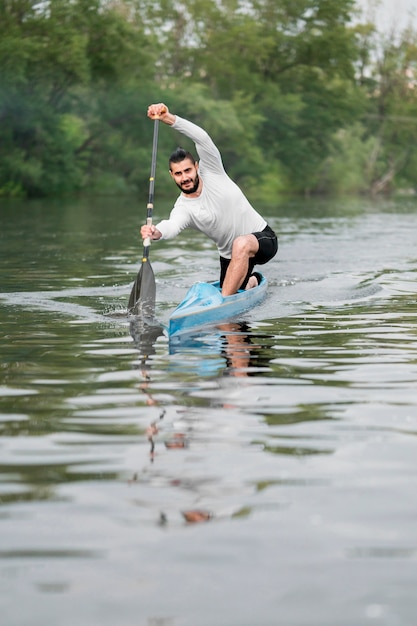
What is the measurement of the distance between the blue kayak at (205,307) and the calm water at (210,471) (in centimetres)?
17

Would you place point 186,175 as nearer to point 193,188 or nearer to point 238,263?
point 193,188

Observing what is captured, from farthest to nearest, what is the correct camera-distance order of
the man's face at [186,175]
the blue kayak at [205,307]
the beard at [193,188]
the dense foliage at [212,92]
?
the dense foliage at [212,92]
the beard at [193,188]
the man's face at [186,175]
the blue kayak at [205,307]

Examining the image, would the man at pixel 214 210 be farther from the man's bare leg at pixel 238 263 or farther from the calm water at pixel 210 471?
the calm water at pixel 210 471

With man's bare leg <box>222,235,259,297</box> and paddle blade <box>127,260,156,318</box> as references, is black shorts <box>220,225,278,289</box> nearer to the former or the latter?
man's bare leg <box>222,235,259,297</box>

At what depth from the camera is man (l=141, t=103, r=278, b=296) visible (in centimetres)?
1052

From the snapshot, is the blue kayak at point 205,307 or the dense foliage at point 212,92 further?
the dense foliage at point 212,92

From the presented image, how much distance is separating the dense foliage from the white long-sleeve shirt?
120 ft

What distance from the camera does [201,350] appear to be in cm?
858

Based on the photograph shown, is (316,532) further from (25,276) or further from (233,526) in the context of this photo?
(25,276)

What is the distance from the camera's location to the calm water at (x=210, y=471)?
3.55 meters

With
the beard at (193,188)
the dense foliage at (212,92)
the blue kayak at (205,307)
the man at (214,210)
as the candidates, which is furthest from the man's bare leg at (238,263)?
the dense foliage at (212,92)

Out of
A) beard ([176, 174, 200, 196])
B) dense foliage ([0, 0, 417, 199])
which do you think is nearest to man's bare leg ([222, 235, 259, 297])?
beard ([176, 174, 200, 196])

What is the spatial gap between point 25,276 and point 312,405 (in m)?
8.90

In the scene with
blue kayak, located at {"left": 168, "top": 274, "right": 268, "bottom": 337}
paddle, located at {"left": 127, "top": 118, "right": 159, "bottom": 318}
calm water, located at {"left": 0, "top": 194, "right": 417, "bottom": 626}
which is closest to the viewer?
calm water, located at {"left": 0, "top": 194, "right": 417, "bottom": 626}
